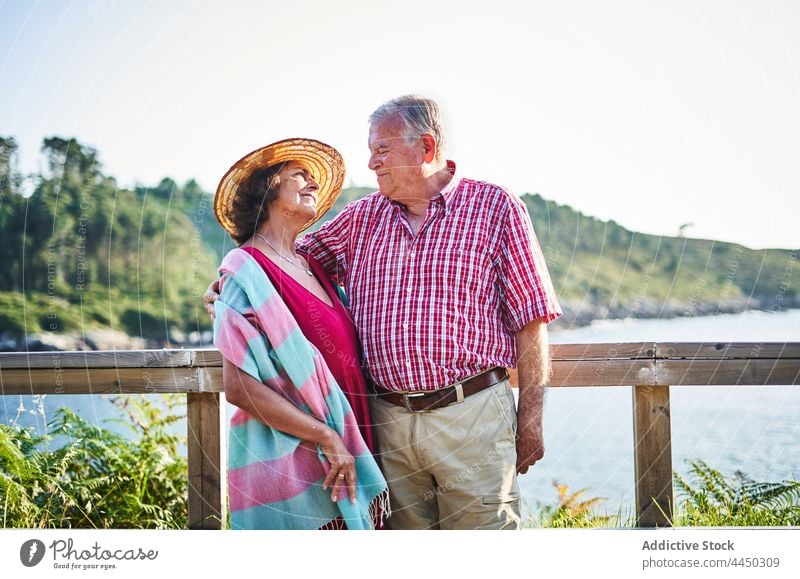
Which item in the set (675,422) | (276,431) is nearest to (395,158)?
(276,431)

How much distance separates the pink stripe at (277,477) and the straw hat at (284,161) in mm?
576

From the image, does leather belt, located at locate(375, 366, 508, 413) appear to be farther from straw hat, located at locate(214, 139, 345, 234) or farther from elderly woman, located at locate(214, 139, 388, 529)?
straw hat, located at locate(214, 139, 345, 234)

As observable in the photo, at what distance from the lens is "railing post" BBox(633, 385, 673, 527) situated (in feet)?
7.59

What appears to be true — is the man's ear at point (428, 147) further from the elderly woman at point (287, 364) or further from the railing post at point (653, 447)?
the railing post at point (653, 447)

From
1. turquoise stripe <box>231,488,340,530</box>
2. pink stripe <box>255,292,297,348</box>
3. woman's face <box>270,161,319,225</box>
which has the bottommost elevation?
turquoise stripe <box>231,488,340,530</box>

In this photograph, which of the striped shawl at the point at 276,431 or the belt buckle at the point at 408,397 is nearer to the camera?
the striped shawl at the point at 276,431

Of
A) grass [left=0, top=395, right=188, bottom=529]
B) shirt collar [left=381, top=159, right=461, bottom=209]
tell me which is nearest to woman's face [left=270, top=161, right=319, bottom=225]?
shirt collar [left=381, top=159, right=461, bottom=209]

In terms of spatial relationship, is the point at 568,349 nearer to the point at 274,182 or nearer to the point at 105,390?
the point at 274,182

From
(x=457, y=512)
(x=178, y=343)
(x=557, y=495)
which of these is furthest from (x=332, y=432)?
(x=557, y=495)

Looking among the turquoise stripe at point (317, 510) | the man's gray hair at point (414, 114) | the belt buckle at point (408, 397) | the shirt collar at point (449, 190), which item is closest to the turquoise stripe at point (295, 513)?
the turquoise stripe at point (317, 510)

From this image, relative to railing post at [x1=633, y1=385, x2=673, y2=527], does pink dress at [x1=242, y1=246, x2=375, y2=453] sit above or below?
above

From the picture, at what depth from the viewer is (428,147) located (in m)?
2.02

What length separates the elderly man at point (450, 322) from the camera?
6.50 feet
